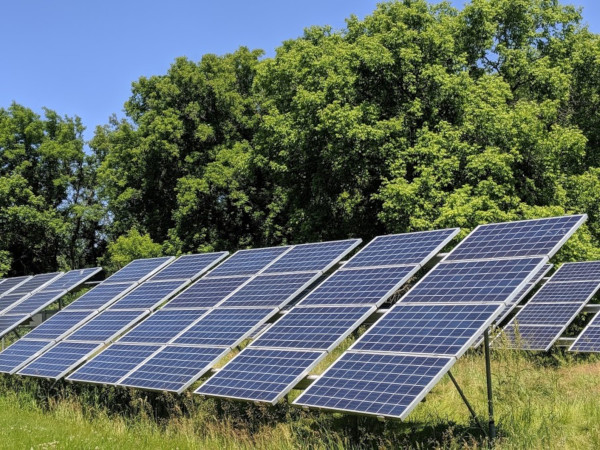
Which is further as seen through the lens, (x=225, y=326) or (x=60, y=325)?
(x=60, y=325)

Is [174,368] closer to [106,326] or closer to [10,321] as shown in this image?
[106,326]

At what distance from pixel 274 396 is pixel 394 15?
1110 inches

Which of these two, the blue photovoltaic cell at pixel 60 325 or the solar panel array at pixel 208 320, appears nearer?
the solar panel array at pixel 208 320

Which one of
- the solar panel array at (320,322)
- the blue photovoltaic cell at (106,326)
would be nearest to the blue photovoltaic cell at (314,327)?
the solar panel array at (320,322)

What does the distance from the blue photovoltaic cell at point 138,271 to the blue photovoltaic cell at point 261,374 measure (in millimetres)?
8027

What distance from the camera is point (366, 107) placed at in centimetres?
3228

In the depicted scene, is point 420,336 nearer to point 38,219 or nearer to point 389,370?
point 389,370

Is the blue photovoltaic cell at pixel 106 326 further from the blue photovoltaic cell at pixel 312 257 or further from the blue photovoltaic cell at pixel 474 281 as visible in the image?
the blue photovoltaic cell at pixel 474 281

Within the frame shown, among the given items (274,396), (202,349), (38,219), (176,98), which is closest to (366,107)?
(176,98)

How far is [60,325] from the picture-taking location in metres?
16.8

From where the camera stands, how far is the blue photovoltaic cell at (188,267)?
1625cm

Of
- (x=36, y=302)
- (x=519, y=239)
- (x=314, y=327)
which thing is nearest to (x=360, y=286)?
(x=314, y=327)

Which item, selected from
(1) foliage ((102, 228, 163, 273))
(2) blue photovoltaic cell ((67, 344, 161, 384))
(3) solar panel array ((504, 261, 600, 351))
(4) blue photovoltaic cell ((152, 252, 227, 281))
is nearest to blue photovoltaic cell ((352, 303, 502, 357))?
(2) blue photovoltaic cell ((67, 344, 161, 384))

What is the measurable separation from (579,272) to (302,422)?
13.5 metres
